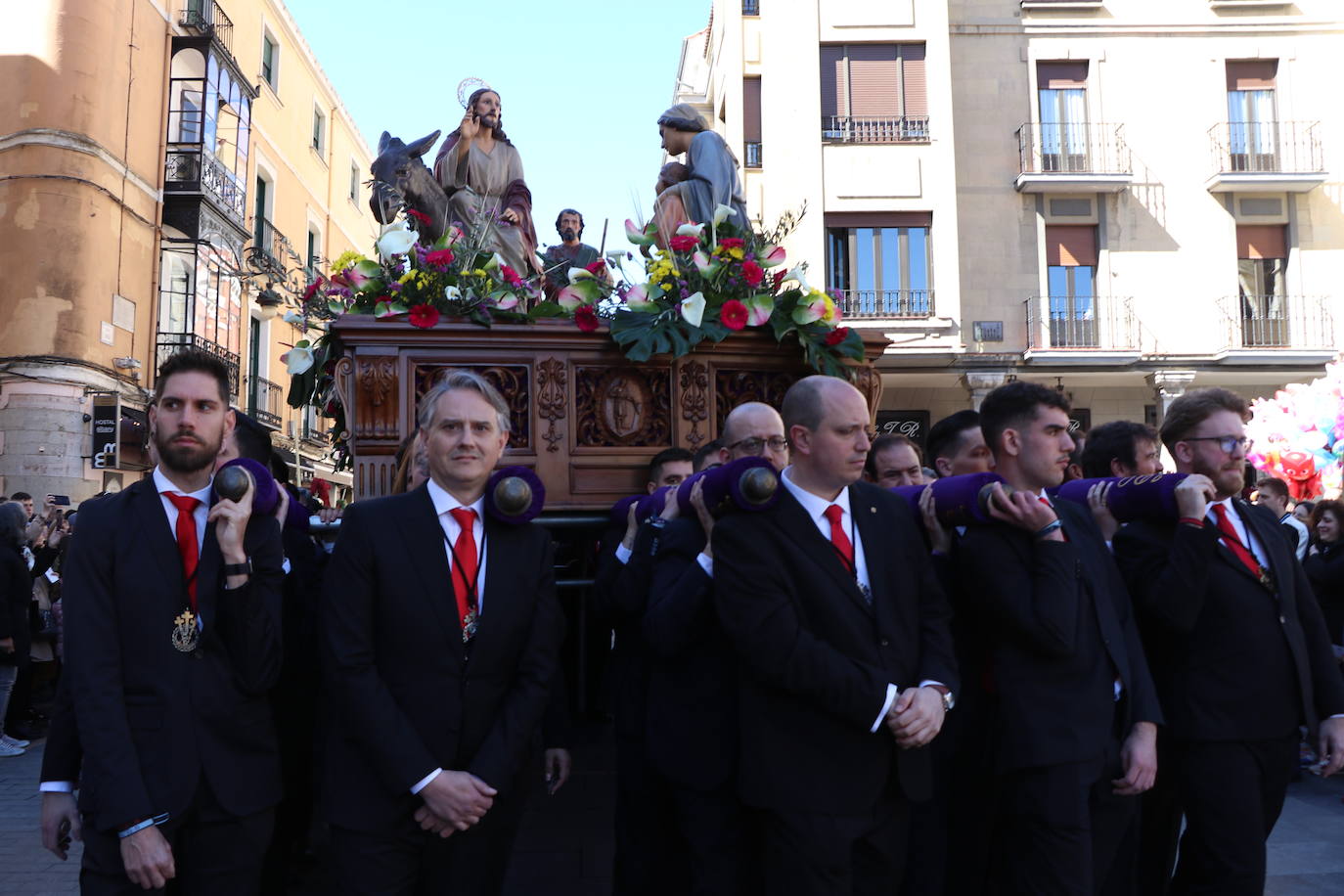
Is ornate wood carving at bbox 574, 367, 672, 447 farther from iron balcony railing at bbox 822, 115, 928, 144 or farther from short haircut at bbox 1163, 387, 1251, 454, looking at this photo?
iron balcony railing at bbox 822, 115, 928, 144

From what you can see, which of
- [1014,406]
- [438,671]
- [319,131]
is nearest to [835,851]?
[438,671]

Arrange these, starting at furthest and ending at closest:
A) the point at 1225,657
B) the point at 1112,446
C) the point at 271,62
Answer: the point at 271,62, the point at 1112,446, the point at 1225,657

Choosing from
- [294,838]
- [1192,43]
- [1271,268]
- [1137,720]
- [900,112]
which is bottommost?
[294,838]

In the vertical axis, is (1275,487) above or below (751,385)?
below

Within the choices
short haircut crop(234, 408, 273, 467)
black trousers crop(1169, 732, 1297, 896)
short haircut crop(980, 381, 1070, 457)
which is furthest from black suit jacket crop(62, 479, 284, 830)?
black trousers crop(1169, 732, 1297, 896)

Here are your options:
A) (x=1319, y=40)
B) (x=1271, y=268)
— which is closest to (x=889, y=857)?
(x=1271, y=268)

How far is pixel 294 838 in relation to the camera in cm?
391

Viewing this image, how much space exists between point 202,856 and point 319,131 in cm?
2911

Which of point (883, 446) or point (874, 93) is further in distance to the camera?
point (874, 93)

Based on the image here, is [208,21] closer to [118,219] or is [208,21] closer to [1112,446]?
[118,219]

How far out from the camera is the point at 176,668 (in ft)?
8.43

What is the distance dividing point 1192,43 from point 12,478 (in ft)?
68.1

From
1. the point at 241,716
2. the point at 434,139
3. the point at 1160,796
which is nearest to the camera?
the point at 241,716

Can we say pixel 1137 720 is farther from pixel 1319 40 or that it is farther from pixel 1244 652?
pixel 1319 40
